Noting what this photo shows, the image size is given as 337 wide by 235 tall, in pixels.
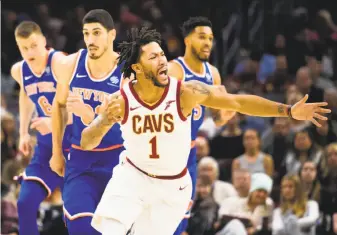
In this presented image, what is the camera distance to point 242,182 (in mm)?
10703

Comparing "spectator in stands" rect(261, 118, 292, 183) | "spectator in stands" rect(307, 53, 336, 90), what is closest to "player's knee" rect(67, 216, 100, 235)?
"spectator in stands" rect(261, 118, 292, 183)

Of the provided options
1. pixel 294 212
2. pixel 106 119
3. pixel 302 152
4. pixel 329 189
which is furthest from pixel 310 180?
pixel 106 119

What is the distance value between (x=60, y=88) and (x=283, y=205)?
136 inches

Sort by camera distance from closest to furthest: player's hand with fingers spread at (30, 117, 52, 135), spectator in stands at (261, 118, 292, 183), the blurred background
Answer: player's hand with fingers spread at (30, 117, 52, 135) < the blurred background < spectator in stands at (261, 118, 292, 183)

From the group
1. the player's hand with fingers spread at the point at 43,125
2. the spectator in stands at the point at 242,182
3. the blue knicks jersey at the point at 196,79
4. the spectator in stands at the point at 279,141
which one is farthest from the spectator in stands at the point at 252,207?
the player's hand with fingers spread at the point at 43,125

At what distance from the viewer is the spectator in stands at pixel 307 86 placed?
40.0 ft

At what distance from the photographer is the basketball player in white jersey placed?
693cm

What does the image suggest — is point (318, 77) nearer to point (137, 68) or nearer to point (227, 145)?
point (227, 145)

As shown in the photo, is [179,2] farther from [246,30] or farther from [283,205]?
[283,205]

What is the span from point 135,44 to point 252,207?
3913 millimetres

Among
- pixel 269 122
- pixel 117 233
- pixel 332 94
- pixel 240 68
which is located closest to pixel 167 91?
pixel 117 233

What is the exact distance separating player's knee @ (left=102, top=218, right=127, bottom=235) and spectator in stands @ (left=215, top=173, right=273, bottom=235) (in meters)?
3.48

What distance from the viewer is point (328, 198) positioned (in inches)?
406

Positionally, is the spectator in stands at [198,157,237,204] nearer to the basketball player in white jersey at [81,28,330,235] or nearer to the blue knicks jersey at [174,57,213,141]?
the blue knicks jersey at [174,57,213,141]
